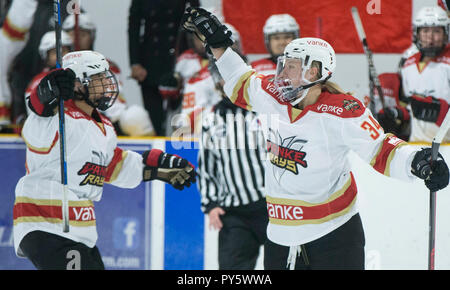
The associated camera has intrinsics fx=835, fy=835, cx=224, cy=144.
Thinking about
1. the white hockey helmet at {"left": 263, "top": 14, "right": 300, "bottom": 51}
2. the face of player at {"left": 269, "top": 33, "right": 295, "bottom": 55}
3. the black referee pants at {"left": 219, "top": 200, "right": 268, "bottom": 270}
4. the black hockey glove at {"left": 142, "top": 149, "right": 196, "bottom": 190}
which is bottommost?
the black referee pants at {"left": 219, "top": 200, "right": 268, "bottom": 270}

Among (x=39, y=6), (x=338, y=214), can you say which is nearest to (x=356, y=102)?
(x=338, y=214)

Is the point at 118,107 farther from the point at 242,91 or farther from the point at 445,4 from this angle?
the point at 445,4

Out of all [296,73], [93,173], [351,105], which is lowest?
[93,173]

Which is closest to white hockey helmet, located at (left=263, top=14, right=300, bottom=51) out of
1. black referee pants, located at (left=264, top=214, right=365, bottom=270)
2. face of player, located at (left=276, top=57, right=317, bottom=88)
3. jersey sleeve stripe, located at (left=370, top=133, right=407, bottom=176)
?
face of player, located at (left=276, top=57, right=317, bottom=88)

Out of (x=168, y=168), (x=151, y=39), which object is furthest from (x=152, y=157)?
(x=151, y=39)

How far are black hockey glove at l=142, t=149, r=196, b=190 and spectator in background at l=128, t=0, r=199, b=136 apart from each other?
0.18 meters

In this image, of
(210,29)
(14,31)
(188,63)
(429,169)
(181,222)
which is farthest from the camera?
→ (181,222)

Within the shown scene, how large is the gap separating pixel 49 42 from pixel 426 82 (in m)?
1.41

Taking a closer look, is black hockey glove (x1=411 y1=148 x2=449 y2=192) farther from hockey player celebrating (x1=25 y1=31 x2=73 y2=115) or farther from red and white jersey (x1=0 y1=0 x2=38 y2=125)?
red and white jersey (x1=0 y1=0 x2=38 y2=125)

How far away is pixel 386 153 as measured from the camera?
2.72 meters

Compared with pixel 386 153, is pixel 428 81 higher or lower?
higher

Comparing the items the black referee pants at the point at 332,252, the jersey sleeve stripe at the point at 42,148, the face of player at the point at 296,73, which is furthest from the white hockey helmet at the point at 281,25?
the jersey sleeve stripe at the point at 42,148

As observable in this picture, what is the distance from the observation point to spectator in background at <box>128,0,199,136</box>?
9.84ft

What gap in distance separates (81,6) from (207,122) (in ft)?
2.06
